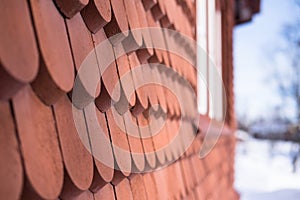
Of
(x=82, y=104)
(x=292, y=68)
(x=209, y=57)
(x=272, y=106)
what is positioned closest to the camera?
(x=82, y=104)

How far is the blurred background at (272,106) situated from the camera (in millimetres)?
10352

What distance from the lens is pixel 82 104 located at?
0.81 metres

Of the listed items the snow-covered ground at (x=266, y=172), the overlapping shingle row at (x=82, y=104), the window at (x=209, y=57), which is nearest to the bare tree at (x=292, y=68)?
the snow-covered ground at (x=266, y=172)

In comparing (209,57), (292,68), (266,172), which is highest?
(209,57)

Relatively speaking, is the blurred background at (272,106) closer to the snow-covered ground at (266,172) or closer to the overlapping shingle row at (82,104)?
the snow-covered ground at (266,172)

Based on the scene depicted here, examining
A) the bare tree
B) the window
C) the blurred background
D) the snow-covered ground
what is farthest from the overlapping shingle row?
the bare tree

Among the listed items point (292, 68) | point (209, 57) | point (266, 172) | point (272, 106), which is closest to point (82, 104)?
point (209, 57)

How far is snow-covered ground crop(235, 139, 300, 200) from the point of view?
25.5 feet

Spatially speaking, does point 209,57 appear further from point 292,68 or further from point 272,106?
point 272,106

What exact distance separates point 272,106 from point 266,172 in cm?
468

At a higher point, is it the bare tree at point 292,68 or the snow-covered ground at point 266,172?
the bare tree at point 292,68

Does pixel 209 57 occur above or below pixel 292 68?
above

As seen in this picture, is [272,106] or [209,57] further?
[272,106]

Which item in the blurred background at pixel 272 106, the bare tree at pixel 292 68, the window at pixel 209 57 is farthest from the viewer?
the bare tree at pixel 292 68
